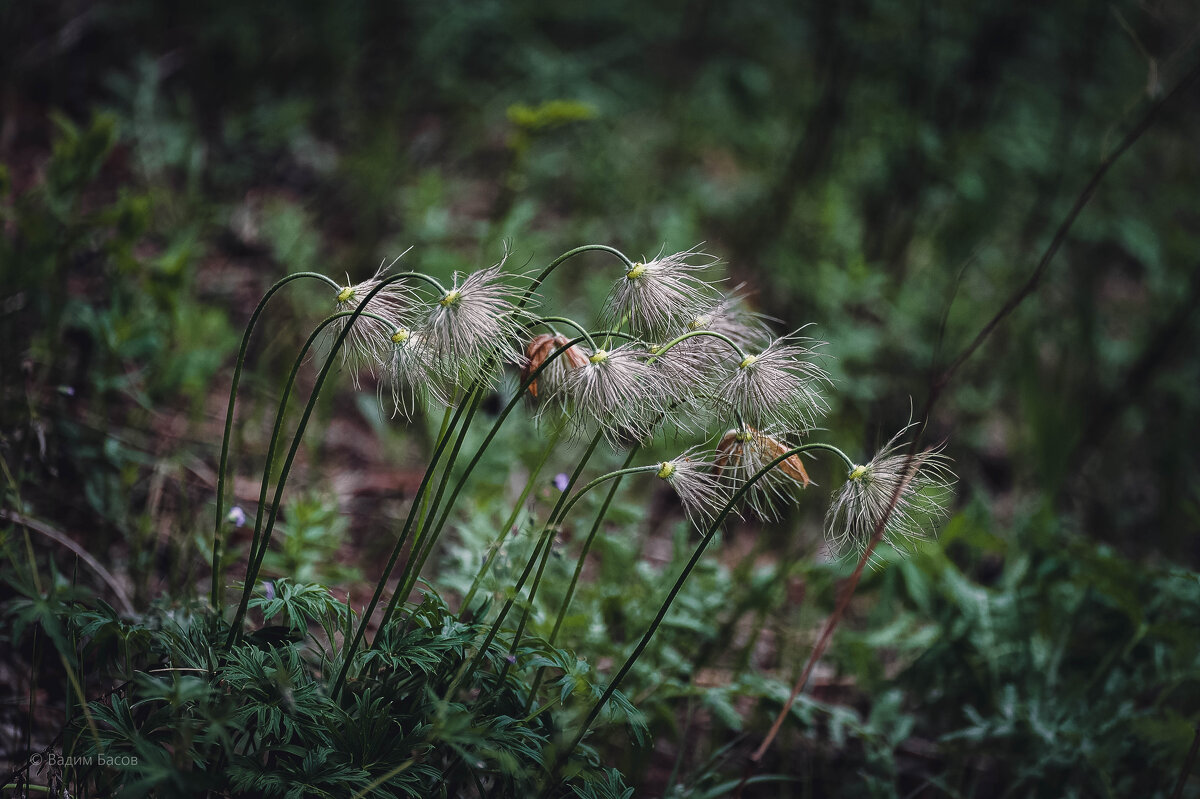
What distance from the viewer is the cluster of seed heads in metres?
1.32

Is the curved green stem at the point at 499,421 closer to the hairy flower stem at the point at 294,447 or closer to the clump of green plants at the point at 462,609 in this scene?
the clump of green plants at the point at 462,609

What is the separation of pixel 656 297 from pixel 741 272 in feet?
8.58

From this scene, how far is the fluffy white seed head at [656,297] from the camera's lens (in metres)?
1.43

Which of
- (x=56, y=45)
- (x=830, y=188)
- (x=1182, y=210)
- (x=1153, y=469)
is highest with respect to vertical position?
(x=1182, y=210)

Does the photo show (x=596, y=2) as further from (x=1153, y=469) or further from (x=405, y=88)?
(x=1153, y=469)

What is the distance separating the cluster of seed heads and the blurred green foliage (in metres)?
0.48

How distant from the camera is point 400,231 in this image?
151 inches

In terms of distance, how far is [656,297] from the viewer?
144 cm

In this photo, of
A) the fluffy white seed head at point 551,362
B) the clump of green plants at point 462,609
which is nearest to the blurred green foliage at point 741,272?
the clump of green plants at point 462,609

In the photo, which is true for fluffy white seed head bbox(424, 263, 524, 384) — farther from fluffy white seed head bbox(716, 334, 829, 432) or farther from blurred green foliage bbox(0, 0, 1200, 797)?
blurred green foliage bbox(0, 0, 1200, 797)

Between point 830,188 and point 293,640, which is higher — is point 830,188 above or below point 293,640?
above

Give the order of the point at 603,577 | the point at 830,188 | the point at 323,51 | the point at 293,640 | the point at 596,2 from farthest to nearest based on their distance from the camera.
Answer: the point at 596,2
the point at 323,51
the point at 830,188
the point at 603,577
the point at 293,640

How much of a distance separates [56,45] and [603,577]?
3.54m

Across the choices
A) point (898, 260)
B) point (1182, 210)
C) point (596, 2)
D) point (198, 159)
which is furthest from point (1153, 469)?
point (198, 159)
